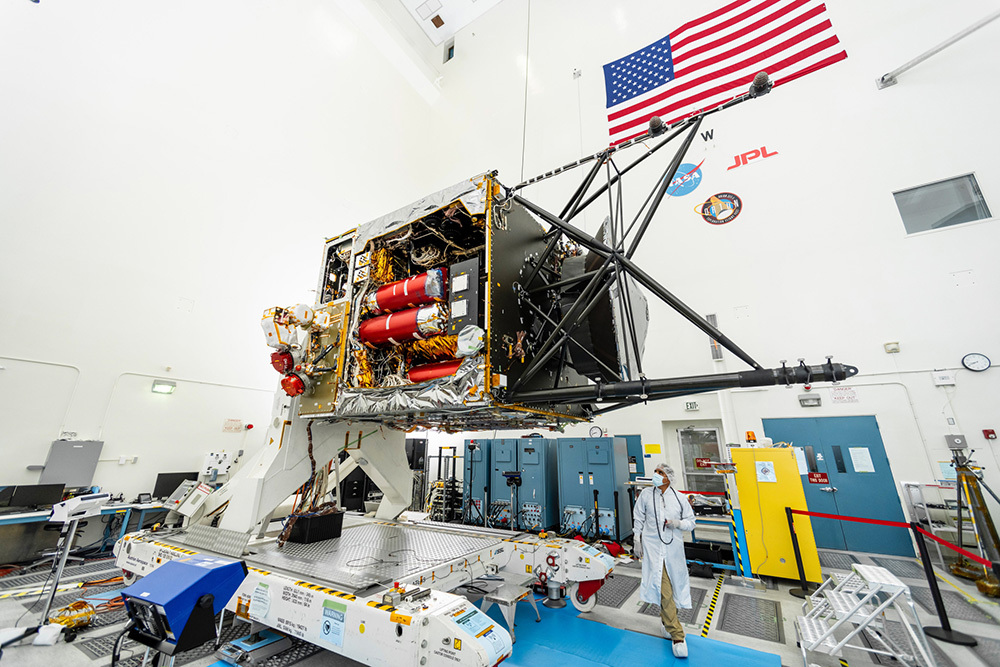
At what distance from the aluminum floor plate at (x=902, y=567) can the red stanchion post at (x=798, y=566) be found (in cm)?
179

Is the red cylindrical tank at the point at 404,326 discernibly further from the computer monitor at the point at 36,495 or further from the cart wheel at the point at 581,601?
the computer monitor at the point at 36,495

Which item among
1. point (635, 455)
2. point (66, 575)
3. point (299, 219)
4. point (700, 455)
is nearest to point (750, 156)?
point (700, 455)

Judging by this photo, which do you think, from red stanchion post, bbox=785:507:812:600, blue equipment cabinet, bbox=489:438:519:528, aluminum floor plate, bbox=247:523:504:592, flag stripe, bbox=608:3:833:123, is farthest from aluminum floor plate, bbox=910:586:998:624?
flag stripe, bbox=608:3:833:123

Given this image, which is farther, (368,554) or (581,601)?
(581,601)

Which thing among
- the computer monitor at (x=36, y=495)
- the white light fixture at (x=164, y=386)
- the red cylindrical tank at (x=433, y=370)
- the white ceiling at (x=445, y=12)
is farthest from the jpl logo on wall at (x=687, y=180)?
the computer monitor at (x=36, y=495)

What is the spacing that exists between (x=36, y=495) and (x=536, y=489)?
8314mm

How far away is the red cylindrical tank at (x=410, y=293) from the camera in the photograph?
363 centimetres

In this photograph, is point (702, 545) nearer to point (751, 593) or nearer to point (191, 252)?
point (751, 593)

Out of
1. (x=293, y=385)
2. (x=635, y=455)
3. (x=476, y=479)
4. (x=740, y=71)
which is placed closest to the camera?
(x=293, y=385)

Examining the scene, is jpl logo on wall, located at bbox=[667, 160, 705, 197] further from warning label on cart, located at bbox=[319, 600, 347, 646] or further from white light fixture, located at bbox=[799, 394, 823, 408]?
warning label on cart, located at bbox=[319, 600, 347, 646]

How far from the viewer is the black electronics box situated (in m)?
4.71

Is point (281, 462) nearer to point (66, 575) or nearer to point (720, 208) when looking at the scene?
point (66, 575)

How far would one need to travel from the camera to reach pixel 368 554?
4125 millimetres

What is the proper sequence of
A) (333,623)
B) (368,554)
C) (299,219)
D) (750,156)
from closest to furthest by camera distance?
(333,623) < (368,554) < (750,156) < (299,219)
